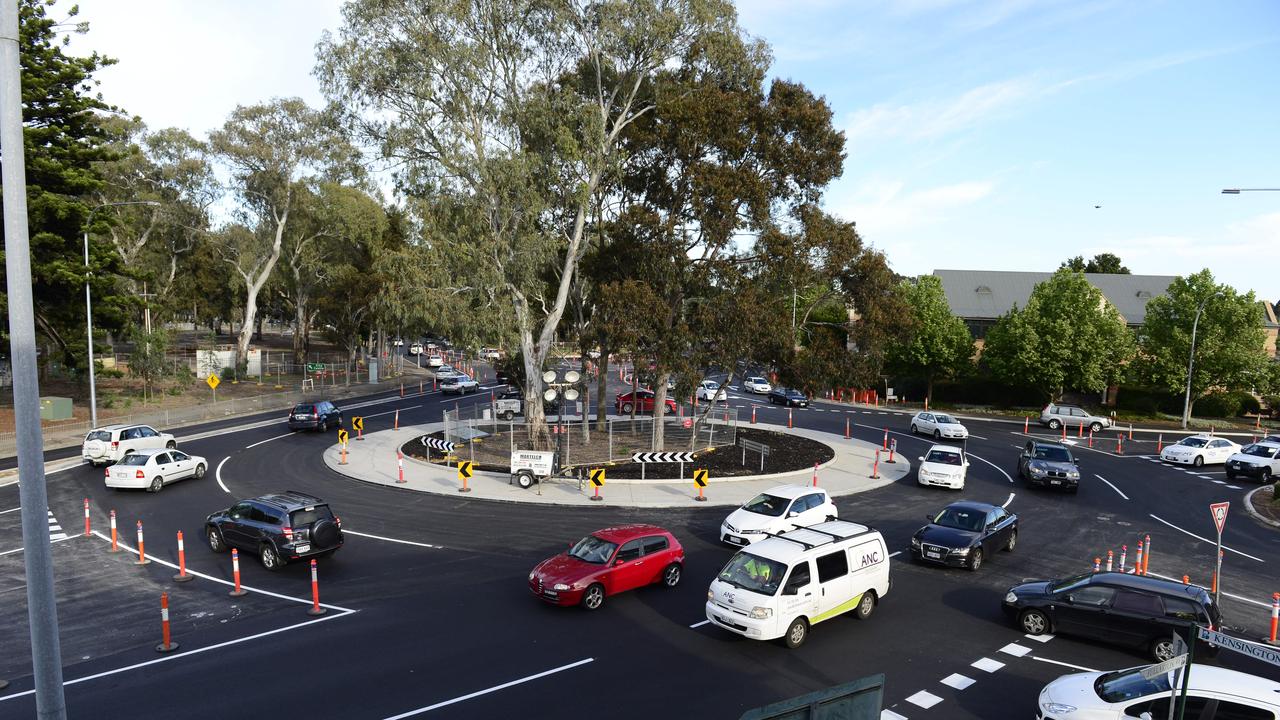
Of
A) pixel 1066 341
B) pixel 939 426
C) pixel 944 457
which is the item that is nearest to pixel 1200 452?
pixel 939 426

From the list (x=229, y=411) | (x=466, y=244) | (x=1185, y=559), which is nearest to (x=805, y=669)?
(x=1185, y=559)

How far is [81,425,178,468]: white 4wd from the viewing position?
2758 cm

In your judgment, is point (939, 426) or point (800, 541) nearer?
point (800, 541)

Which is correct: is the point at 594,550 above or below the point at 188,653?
above

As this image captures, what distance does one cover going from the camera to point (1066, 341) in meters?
50.3

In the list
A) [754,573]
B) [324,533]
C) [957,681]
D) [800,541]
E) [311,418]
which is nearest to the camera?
[957,681]

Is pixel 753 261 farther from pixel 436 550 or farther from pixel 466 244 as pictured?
pixel 436 550

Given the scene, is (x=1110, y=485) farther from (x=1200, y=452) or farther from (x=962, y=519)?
(x=962, y=519)

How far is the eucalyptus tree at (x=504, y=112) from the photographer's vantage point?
30.4 metres

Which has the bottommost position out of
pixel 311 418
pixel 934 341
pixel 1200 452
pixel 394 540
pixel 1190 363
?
pixel 394 540

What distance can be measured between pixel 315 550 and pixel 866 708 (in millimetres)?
15119

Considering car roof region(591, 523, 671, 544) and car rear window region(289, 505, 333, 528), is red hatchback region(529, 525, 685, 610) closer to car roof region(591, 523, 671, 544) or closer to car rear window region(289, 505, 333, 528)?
car roof region(591, 523, 671, 544)

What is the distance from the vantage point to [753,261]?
30.1 meters

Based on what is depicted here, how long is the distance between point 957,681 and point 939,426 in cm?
2994
